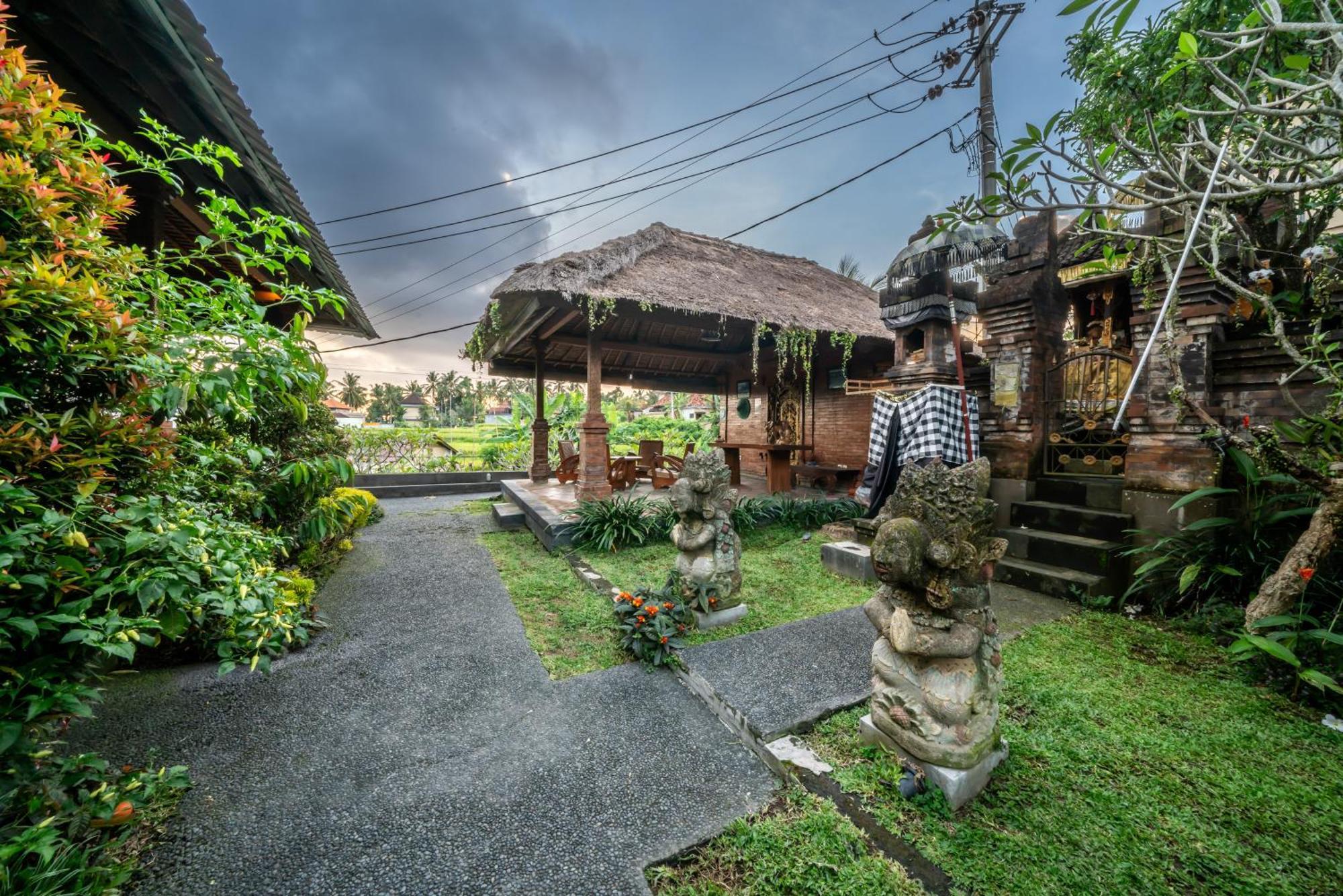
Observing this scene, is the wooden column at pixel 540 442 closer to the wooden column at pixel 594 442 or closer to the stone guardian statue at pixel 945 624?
the wooden column at pixel 594 442

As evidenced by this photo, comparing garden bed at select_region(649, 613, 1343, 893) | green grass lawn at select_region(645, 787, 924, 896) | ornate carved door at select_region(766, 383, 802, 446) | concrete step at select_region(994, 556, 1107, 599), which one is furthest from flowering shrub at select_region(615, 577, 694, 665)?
ornate carved door at select_region(766, 383, 802, 446)

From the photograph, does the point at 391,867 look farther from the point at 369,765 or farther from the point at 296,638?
the point at 296,638

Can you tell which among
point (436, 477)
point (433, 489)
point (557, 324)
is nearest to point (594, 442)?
point (557, 324)

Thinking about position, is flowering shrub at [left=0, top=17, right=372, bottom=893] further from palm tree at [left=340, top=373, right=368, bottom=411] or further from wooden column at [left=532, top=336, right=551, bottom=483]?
palm tree at [left=340, top=373, right=368, bottom=411]

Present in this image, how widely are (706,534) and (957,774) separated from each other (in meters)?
2.10

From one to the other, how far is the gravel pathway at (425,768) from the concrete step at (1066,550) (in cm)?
304

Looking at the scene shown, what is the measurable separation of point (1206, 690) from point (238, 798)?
4743 millimetres

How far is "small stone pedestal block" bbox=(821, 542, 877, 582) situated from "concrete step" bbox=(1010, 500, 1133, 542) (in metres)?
1.46

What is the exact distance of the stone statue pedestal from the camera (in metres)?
→ 1.83

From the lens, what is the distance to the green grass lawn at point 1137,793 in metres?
1.57

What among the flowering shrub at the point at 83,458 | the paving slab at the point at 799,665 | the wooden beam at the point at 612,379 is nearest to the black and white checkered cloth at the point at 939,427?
the paving slab at the point at 799,665

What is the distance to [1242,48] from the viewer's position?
4.57 feet

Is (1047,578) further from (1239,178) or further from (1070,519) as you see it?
(1239,178)

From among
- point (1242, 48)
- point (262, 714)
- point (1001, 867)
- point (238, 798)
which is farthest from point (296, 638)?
point (1242, 48)
